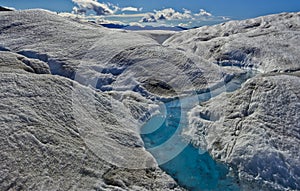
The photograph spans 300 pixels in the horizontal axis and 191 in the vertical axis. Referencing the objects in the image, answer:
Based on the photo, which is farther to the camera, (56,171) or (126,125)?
(126,125)

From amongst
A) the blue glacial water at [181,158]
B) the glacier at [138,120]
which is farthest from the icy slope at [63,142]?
the blue glacial water at [181,158]

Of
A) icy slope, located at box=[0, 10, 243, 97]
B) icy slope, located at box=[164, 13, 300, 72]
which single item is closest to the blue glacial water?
icy slope, located at box=[0, 10, 243, 97]

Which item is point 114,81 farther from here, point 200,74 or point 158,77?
point 200,74

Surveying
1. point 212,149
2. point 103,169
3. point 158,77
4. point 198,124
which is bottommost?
point 103,169

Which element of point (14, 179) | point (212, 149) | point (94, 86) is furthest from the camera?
point (94, 86)

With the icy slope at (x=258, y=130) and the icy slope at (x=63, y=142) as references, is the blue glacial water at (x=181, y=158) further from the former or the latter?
the icy slope at (x=63, y=142)

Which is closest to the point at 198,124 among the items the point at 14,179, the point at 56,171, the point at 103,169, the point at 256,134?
the point at 256,134

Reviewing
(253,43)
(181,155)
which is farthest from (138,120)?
(253,43)
